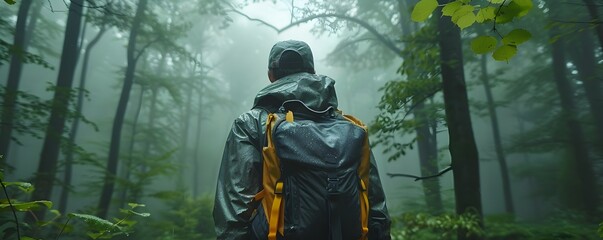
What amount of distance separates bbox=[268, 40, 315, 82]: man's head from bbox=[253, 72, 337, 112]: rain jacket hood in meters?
0.12

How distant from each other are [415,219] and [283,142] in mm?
3634

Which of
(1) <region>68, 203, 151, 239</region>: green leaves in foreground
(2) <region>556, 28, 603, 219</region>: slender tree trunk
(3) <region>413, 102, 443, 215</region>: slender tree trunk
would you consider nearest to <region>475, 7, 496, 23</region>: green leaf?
(1) <region>68, 203, 151, 239</region>: green leaves in foreground

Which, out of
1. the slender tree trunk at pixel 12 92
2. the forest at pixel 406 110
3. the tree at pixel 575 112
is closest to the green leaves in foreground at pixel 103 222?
the forest at pixel 406 110

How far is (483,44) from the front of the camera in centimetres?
118

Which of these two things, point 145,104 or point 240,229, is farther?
point 145,104

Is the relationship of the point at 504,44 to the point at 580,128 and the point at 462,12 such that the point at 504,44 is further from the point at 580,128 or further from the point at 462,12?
the point at 580,128

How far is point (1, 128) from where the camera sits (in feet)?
19.5

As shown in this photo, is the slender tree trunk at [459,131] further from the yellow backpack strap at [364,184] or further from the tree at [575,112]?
the tree at [575,112]

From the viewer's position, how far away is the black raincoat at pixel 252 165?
1586 millimetres

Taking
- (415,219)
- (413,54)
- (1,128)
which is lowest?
(415,219)

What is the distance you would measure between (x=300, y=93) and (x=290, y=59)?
1.20 feet

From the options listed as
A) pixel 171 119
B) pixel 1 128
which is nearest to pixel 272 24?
pixel 1 128

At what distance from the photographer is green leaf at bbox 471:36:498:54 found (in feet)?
3.86

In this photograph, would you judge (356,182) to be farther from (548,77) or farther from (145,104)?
(145,104)
